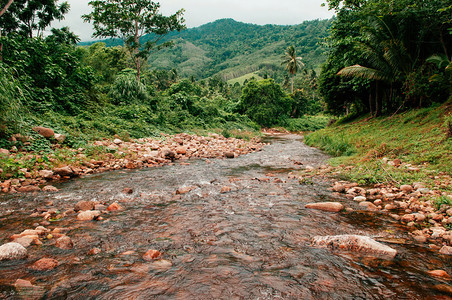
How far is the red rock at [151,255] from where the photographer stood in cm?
266

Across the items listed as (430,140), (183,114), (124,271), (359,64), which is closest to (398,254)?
(124,271)

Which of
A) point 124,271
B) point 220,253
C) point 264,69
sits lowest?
point 220,253

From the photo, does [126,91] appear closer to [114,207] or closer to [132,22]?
[132,22]

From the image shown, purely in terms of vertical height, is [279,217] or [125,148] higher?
[125,148]

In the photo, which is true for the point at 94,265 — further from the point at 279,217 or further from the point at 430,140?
the point at 430,140

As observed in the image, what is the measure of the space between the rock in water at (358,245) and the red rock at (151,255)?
6.42 feet

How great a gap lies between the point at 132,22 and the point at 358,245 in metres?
21.6

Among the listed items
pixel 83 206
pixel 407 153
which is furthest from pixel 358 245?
pixel 407 153

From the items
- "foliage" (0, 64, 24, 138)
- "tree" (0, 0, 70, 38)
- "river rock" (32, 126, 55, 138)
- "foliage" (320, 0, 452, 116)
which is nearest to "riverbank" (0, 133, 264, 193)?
"river rock" (32, 126, 55, 138)

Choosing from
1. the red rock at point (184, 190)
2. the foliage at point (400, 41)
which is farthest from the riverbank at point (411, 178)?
the red rock at point (184, 190)

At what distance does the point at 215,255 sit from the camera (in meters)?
2.76

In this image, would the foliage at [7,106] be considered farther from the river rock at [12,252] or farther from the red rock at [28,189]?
the river rock at [12,252]

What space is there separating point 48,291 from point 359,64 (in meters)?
18.3

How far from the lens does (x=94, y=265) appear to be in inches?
98.3
